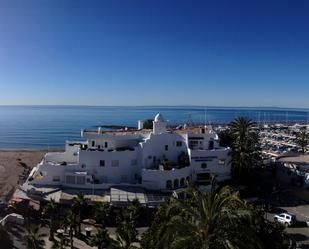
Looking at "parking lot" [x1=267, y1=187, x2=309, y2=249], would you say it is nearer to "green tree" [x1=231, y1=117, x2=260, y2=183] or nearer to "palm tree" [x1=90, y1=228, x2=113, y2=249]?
"green tree" [x1=231, y1=117, x2=260, y2=183]

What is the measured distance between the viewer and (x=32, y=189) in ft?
150

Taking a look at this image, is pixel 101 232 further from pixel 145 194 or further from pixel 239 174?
pixel 239 174

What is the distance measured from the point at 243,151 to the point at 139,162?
14.6 meters

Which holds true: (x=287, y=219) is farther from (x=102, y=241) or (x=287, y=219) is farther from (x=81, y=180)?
(x=81, y=180)

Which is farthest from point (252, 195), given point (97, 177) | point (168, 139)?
point (97, 177)

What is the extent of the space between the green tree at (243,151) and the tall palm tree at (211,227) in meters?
31.5

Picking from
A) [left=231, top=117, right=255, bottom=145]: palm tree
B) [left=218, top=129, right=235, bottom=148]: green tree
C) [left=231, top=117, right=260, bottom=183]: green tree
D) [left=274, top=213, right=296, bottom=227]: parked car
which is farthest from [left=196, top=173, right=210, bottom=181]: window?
[left=274, top=213, right=296, bottom=227]: parked car

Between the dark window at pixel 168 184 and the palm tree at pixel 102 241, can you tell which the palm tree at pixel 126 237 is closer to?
the palm tree at pixel 102 241

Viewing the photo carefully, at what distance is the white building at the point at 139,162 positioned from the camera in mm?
47750

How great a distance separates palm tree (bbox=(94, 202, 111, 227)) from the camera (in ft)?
120

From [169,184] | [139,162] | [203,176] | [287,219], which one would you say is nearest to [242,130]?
[203,176]

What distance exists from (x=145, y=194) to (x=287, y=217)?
52.5 ft

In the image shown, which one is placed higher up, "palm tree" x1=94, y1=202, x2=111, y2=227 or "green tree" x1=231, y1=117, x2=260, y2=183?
"green tree" x1=231, y1=117, x2=260, y2=183

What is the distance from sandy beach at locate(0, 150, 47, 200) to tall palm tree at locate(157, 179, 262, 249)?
36.9 metres
